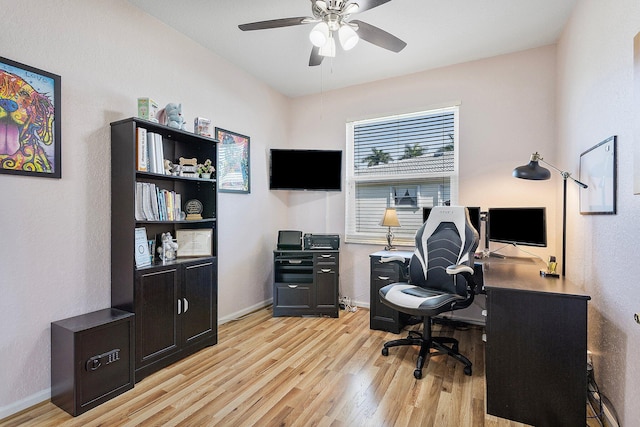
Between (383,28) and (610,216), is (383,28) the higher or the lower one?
the higher one

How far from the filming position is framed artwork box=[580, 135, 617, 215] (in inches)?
67.4

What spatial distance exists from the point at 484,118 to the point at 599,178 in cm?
159

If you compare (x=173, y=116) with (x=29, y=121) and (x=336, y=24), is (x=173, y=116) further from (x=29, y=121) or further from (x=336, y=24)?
(x=336, y=24)

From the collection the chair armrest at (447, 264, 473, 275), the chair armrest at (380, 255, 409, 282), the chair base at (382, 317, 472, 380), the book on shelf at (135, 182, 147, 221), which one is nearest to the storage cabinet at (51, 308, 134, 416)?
the book on shelf at (135, 182, 147, 221)

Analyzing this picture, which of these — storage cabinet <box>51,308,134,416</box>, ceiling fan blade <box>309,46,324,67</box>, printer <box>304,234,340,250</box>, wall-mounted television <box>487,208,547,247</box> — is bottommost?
storage cabinet <box>51,308,134,416</box>

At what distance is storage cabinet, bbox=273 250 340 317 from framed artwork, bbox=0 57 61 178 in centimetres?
220

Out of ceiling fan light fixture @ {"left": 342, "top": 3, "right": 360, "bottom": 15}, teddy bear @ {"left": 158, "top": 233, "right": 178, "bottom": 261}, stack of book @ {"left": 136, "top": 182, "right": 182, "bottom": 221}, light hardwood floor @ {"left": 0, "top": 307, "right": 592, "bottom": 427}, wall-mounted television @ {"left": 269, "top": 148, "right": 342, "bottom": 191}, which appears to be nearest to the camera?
light hardwood floor @ {"left": 0, "top": 307, "right": 592, "bottom": 427}

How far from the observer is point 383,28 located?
2.72m

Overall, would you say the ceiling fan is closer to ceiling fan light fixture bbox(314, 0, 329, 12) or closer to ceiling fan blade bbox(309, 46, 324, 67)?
ceiling fan light fixture bbox(314, 0, 329, 12)

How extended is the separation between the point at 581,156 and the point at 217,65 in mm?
3336

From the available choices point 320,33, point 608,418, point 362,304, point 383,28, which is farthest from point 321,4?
point 362,304

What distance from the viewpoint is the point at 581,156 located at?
2.26 m

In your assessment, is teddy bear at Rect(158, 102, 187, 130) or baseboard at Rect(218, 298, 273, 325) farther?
baseboard at Rect(218, 298, 273, 325)

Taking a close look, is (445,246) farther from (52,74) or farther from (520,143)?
(52,74)
